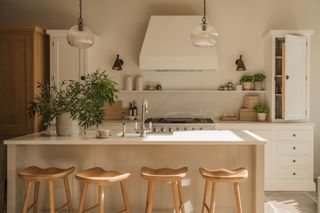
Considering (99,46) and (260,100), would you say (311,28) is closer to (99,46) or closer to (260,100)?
(260,100)

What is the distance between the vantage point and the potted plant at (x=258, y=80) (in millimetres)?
5522

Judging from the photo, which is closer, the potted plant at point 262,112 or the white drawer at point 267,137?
the white drawer at point 267,137

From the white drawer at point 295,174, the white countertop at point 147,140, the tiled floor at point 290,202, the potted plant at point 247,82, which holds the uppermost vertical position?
the potted plant at point 247,82

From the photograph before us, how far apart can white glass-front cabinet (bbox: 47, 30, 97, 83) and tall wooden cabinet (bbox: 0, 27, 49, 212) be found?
1.04 ft

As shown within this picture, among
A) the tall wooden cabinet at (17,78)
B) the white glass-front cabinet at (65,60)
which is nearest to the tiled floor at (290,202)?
the white glass-front cabinet at (65,60)

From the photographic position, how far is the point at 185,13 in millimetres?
5672

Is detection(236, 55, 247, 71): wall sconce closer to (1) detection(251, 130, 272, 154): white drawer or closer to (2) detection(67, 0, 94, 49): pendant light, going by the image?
(1) detection(251, 130, 272, 154): white drawer

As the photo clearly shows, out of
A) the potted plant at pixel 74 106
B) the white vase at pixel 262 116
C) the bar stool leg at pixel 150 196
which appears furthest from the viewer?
the white vase at pixel 262 116

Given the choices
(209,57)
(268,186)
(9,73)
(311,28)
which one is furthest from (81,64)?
(311,28)

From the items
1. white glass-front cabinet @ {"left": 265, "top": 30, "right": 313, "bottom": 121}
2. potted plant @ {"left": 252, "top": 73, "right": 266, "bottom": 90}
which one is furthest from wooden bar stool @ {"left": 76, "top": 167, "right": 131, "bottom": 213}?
potted plant @ {"left": 252, "top": 73, "right": 266, "bottom": 90}

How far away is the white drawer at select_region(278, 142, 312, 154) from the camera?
5.02 m

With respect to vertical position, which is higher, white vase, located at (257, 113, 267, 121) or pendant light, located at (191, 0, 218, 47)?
pendant light, located at (191, 0, 218, 47)

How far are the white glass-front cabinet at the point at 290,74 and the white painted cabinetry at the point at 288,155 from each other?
21 centimetres

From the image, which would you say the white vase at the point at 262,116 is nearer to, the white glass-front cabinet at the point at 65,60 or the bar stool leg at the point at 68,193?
the white glass-front cabinet at the point at 65,60
